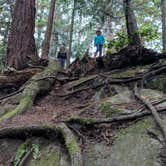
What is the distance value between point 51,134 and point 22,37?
14.8 ft

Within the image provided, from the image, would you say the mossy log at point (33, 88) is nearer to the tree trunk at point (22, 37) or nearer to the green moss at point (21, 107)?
the green moss at point (21, 107)

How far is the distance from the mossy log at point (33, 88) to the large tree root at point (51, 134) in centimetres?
65

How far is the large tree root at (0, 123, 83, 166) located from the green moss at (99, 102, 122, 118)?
752 mm

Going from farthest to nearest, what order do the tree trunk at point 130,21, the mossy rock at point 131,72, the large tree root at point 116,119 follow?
the tree trunk at point 130,21, the mossy rock at point 131,72, the large tree root at point 116,119

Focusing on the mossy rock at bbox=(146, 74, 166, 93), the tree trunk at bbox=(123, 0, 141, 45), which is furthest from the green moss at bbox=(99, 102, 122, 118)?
the tree trunk at bbox=(123, 0, 141, 45)

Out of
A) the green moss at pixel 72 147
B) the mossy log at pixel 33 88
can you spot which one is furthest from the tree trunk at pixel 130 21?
the green moss at pixel 72 147

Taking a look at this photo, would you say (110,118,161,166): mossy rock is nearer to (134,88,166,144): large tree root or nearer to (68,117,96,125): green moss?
(134,88,166,144): large tree root

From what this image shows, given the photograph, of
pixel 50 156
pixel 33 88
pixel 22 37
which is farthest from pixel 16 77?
pixel 50 156

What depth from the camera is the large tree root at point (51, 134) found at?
11.9ft

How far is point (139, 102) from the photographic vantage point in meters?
4.71

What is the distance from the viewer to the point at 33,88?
6039mm

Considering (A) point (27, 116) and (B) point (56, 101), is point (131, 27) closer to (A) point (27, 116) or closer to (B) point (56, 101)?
(B) point (56, 101)

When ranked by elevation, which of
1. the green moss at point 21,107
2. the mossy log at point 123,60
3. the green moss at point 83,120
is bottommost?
the green moss at point 83,120

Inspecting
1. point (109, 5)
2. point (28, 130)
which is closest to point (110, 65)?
point (28, 130)
